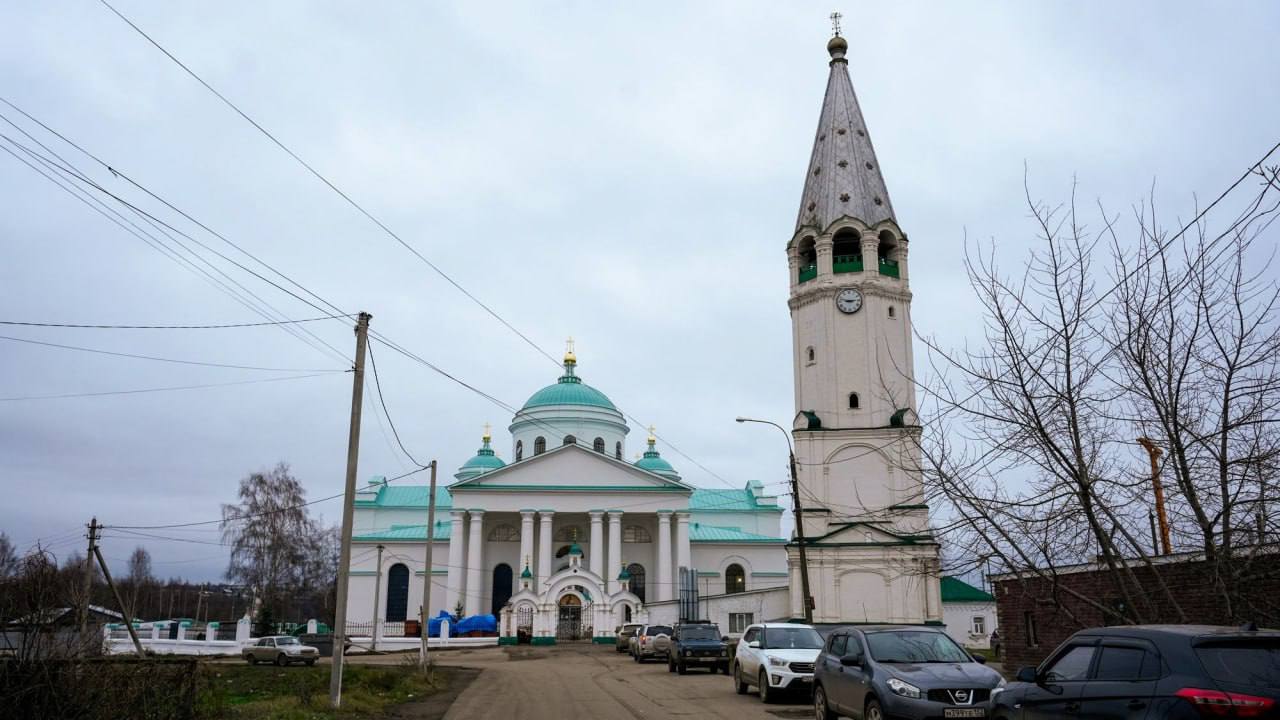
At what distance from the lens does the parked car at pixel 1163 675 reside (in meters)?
6.11

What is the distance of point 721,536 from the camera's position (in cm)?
6156

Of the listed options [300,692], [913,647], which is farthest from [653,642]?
[913,647]

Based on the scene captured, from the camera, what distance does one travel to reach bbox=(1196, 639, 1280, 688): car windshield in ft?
20.3

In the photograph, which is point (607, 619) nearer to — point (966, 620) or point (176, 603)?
point (966, 620)

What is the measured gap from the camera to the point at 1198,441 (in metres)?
9.29

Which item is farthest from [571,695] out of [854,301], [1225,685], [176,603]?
[176,603]

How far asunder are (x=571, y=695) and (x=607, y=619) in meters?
31.3

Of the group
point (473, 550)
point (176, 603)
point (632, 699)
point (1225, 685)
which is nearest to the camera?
point (1225, 685)

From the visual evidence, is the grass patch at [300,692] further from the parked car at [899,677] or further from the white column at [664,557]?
the white column at [664,557]

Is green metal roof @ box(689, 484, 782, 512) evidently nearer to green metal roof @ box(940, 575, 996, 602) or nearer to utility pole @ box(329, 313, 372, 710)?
green metal roof @ box(940, 575, 996, 602)

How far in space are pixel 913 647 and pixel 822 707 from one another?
1.88 metres

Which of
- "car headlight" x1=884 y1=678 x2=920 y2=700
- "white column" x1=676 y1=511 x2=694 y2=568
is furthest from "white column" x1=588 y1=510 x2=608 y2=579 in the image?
"car headlight" x1=884 y1=678 x2=920 y2=700

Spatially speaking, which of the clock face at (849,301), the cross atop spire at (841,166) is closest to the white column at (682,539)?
the clock face at (849,301)

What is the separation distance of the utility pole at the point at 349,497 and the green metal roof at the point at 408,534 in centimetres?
4349
